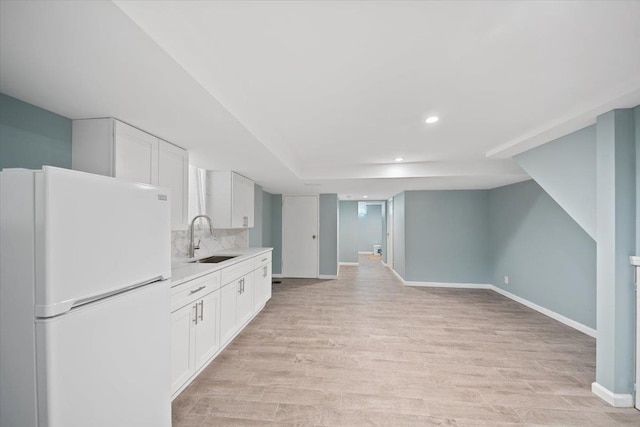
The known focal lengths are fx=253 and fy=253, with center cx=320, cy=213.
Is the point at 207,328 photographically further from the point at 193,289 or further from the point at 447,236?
the point at 447,236

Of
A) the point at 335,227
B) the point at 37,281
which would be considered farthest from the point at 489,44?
the point at 335,227

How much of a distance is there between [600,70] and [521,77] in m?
0.44

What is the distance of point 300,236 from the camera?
6.60 meters

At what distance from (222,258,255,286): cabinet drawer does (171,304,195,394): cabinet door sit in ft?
2.03

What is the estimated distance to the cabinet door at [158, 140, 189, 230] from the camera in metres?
2.32

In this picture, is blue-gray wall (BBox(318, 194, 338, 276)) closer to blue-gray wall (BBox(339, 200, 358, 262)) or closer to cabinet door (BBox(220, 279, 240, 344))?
blue-gray wall (BBox(339, 200, 358, 262))

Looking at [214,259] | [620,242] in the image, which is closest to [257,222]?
[214,259]

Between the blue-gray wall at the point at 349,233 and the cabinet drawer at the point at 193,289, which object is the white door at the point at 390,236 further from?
the cabinet drawer at the point at 193,289

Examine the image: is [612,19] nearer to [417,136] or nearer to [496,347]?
[417,136]

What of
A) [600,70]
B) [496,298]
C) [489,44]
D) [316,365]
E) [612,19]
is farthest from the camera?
[496,298]

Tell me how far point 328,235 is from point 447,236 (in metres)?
2.80

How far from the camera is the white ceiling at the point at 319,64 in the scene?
1.13 metres

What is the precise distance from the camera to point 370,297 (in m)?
4.81

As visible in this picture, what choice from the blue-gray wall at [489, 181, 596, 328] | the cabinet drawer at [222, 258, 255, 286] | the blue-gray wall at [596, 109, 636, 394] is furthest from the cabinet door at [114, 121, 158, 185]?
the blue-gray wall at [489, 181, 596, 328]
